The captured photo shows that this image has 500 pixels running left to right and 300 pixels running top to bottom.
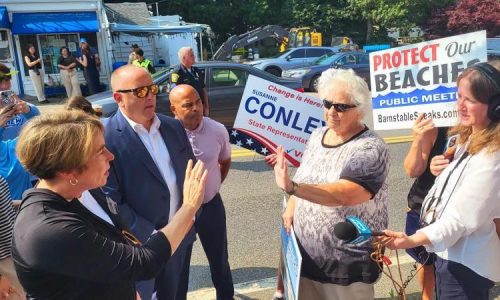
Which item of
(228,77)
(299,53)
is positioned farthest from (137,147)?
(299,53)

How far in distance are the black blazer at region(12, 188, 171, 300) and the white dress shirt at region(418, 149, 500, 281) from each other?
1.23 m

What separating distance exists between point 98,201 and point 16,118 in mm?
1945

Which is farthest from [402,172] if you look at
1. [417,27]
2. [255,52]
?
[417,27]

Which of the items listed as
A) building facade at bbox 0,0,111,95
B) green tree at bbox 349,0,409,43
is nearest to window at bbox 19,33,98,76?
building facade at bbox 0,0,111,95

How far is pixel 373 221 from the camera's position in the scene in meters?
2.29

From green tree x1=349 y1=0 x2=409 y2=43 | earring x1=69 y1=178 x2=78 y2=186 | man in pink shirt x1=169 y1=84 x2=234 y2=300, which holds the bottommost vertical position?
man in pink shirt x1=169 y1=84 x2=234 y2=300

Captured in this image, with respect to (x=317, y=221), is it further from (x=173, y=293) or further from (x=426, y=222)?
(x=173, y=293)

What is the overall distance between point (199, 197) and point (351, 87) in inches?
36.8

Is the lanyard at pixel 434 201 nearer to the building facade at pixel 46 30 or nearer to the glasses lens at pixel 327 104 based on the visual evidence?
the glasses lens at pixel 327 104

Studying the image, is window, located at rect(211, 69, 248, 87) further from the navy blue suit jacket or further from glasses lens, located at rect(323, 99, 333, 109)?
glasses lens, located at rect(323, 99, 333, 109)

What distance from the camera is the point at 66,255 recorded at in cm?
151

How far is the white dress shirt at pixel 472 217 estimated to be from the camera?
6.11ft

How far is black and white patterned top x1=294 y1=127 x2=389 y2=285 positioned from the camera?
2141mm

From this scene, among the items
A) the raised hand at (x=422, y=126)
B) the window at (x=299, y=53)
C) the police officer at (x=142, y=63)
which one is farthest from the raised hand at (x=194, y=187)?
the window at (x=299, y=53)
